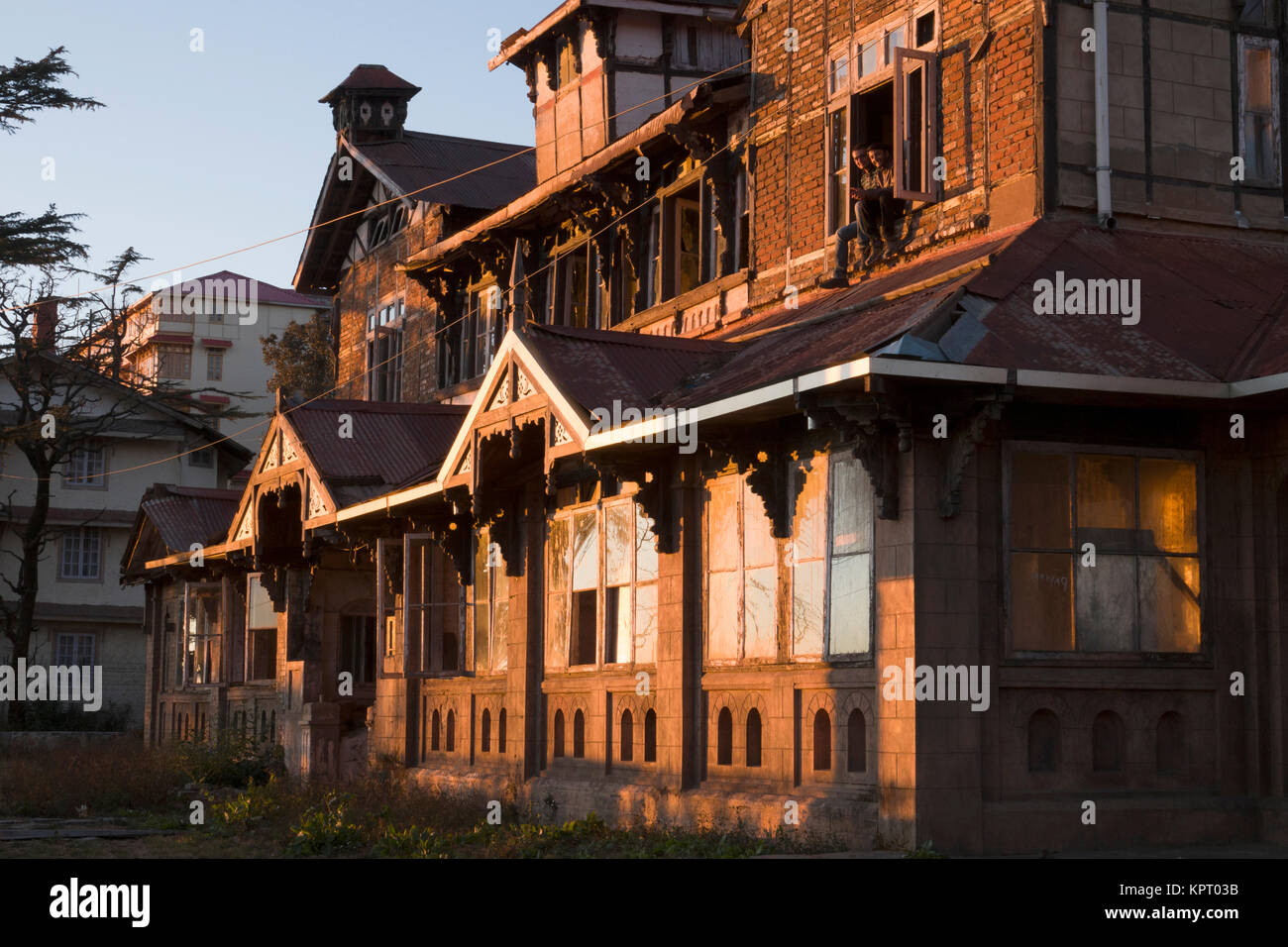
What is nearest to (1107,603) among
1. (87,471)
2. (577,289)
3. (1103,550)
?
(1103,550)

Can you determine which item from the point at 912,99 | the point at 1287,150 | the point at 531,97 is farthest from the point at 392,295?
the point at 1287,150

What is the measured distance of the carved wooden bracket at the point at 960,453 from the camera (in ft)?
46.8

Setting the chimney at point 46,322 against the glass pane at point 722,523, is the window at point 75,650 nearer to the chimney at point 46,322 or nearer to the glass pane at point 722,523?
the chimney at point 46,322

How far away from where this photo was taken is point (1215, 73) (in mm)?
17094

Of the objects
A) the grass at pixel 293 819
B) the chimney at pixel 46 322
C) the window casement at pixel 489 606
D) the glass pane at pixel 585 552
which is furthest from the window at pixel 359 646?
the chimney at pixel 46 322

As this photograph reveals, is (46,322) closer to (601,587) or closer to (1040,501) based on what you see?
(601,587)

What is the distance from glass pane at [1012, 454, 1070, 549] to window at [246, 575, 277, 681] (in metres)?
17.5

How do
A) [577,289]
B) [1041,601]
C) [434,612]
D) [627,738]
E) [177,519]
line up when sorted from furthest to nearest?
1. [177,519]
2. [577,289]
3. [434,612]
4. [627,738]
5. [1041,601]

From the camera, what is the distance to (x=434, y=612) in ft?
80.9

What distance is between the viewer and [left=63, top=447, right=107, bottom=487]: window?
169 feet

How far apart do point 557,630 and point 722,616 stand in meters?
4.03

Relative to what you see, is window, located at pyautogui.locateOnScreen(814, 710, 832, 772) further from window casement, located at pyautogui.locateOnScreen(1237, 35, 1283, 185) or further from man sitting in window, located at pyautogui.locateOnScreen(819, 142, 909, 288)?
window casement, located at pyautogui.locateOnScreen(1237, 35, 1283, 185)

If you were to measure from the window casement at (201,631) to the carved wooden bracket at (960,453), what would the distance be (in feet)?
71.3

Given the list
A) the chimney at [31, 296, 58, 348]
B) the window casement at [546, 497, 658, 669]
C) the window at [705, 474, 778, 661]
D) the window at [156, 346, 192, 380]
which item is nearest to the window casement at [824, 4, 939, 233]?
the window at [705, 474, 778, 661]
